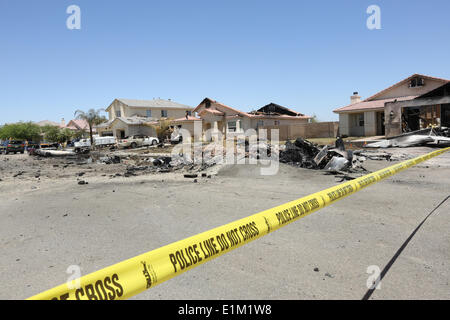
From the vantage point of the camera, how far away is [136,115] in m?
59.3

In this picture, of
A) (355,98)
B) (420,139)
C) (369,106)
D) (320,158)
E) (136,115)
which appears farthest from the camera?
(136,115)

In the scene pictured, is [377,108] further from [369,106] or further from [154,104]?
[154,104]

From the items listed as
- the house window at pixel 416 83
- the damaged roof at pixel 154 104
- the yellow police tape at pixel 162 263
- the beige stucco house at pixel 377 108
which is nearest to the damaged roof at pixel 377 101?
the beige stucco house at pixel 377 108

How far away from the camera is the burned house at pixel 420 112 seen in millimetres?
24438

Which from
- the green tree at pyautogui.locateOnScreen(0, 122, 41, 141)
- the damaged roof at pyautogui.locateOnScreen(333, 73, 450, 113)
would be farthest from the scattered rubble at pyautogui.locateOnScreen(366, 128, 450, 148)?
the green tree at pyautogui.locateOnScreen(0, 122, 41, 141)

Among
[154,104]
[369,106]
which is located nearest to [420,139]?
[369,106]

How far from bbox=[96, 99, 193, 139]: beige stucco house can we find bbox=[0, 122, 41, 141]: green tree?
1778 cm

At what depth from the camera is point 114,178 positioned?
515 inches

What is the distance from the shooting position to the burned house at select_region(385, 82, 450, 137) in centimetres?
2444

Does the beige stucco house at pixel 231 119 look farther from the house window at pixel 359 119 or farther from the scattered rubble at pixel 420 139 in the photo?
the scattered rubble at pixel 420 139

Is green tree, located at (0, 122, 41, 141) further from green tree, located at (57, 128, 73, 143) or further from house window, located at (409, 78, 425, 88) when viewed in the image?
house window, located at (409, 78, 425, 88)

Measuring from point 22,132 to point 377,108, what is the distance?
69.4 metres
